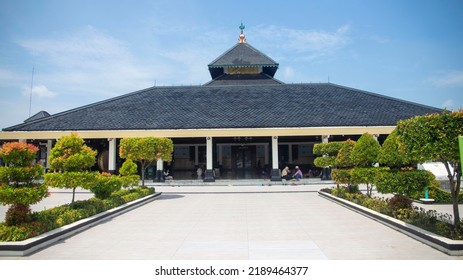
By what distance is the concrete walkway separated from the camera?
5816 mm

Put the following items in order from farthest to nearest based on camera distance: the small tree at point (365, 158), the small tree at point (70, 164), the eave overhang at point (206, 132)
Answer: the eave overhang at point (206, 132)
the small tree at point (365, 158)
the small tree at point (70, 164)

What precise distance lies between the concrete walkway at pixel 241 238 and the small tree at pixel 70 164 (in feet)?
4.87

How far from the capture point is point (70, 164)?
30.0 feet

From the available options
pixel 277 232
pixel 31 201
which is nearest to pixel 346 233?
pixel 277 232

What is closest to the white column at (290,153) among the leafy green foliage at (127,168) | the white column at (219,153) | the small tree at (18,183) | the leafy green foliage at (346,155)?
the white column at (219,153)

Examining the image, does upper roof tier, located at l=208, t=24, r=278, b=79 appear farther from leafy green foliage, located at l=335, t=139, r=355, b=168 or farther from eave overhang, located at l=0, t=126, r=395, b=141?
leafy green foliage, located at l=335, t=139, r=355, b=168

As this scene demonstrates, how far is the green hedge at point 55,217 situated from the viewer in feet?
20.6

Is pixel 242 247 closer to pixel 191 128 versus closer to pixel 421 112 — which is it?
pixel 191 128

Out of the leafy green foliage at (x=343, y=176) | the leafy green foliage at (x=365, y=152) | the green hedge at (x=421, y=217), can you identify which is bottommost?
the green hedge at (x=421, y=217)

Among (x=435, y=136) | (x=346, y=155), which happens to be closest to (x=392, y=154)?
(x=435, y=136)

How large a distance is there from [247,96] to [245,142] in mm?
4779

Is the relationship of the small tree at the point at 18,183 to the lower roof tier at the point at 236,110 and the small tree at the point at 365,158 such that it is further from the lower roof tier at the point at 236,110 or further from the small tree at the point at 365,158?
the lower roof tier at the point at 236,110

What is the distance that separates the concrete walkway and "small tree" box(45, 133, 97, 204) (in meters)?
1.49

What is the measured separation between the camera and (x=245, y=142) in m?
24.9
